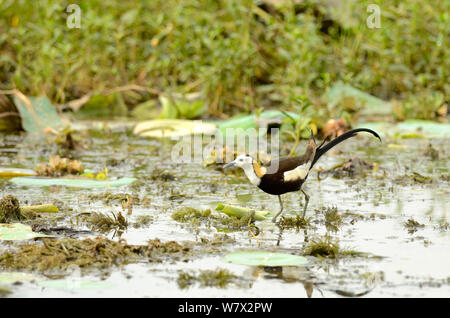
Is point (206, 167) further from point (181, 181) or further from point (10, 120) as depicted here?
point (10, 120)

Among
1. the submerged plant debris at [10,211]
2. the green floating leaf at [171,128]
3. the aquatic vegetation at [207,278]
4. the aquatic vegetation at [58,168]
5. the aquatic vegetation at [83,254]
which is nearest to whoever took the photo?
the aquatic vegetation at [207,278]

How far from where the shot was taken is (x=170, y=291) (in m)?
3.86

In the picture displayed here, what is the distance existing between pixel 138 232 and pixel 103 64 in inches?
313

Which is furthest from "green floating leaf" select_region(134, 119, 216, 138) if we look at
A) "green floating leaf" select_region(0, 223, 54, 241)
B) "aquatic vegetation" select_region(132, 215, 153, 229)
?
"green floating leaf" select_region(0, 223, 54, 241)

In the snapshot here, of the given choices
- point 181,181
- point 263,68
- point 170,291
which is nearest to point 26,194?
point 181,181

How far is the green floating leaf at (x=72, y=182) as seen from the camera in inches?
262

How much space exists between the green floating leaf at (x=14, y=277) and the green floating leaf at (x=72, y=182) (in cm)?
251

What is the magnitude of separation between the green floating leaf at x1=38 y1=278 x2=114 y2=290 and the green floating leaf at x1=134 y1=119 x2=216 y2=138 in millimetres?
5929

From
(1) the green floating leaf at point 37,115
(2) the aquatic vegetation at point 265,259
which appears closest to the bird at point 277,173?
(2) the aquatic vegetation at point 265,259

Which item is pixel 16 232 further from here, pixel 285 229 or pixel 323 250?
pixel 323 250

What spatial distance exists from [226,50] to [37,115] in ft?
9.48

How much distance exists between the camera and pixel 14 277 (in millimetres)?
4031

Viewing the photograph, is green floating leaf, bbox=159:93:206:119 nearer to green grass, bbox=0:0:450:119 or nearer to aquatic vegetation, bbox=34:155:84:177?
green grass, bbox=0:0:450:119

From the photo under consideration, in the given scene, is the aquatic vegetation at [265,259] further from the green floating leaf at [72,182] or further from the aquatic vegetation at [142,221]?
the green floating leaf at [72,182]
